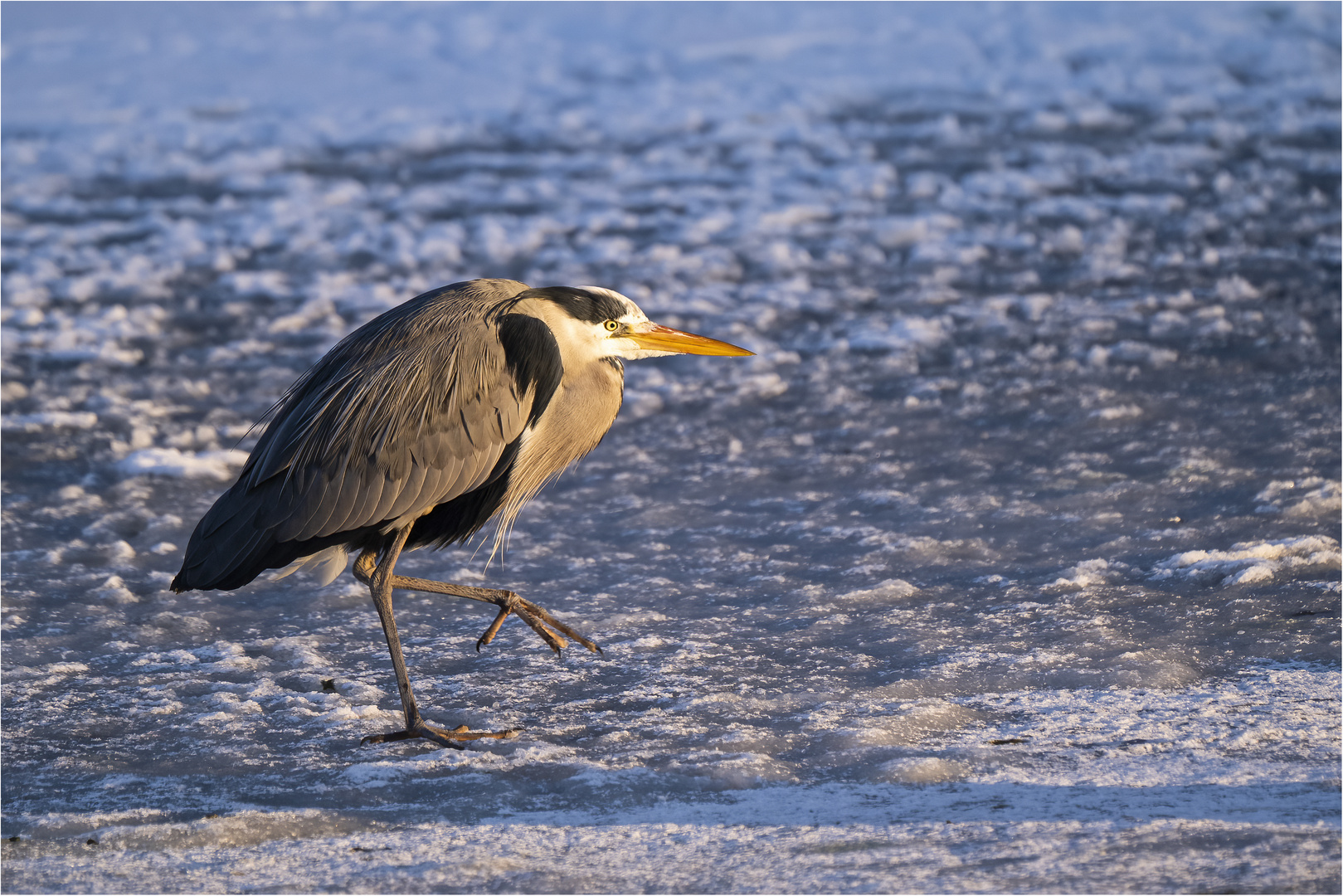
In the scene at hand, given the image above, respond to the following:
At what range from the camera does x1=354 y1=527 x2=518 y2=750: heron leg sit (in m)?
3.52

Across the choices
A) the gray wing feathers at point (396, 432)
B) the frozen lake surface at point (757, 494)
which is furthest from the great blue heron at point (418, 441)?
the frozen lake surface at point (757, 494)

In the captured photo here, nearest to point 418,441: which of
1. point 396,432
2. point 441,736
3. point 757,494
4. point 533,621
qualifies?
point 396,432

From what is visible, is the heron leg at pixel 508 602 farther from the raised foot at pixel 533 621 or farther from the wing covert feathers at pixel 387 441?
the wing covert feathers at pixel 387 441

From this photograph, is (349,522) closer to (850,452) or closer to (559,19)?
(850,452)

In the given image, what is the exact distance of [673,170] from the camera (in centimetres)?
995

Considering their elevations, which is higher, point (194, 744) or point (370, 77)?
point (370, 77)

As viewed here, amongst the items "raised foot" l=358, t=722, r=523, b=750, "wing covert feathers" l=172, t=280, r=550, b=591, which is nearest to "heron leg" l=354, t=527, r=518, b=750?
"raised foot" l=358, t=722, r=523, b=750

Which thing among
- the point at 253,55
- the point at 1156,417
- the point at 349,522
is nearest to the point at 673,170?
the point at 1156,417

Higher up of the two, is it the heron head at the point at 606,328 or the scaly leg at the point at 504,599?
the heron head at the point at 606,328

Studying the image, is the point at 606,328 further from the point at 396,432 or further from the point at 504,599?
the point at 504,599

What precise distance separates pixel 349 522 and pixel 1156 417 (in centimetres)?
370

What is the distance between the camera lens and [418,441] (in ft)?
12.2

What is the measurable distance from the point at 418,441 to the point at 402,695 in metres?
0.71

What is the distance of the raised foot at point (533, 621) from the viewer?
388cm
